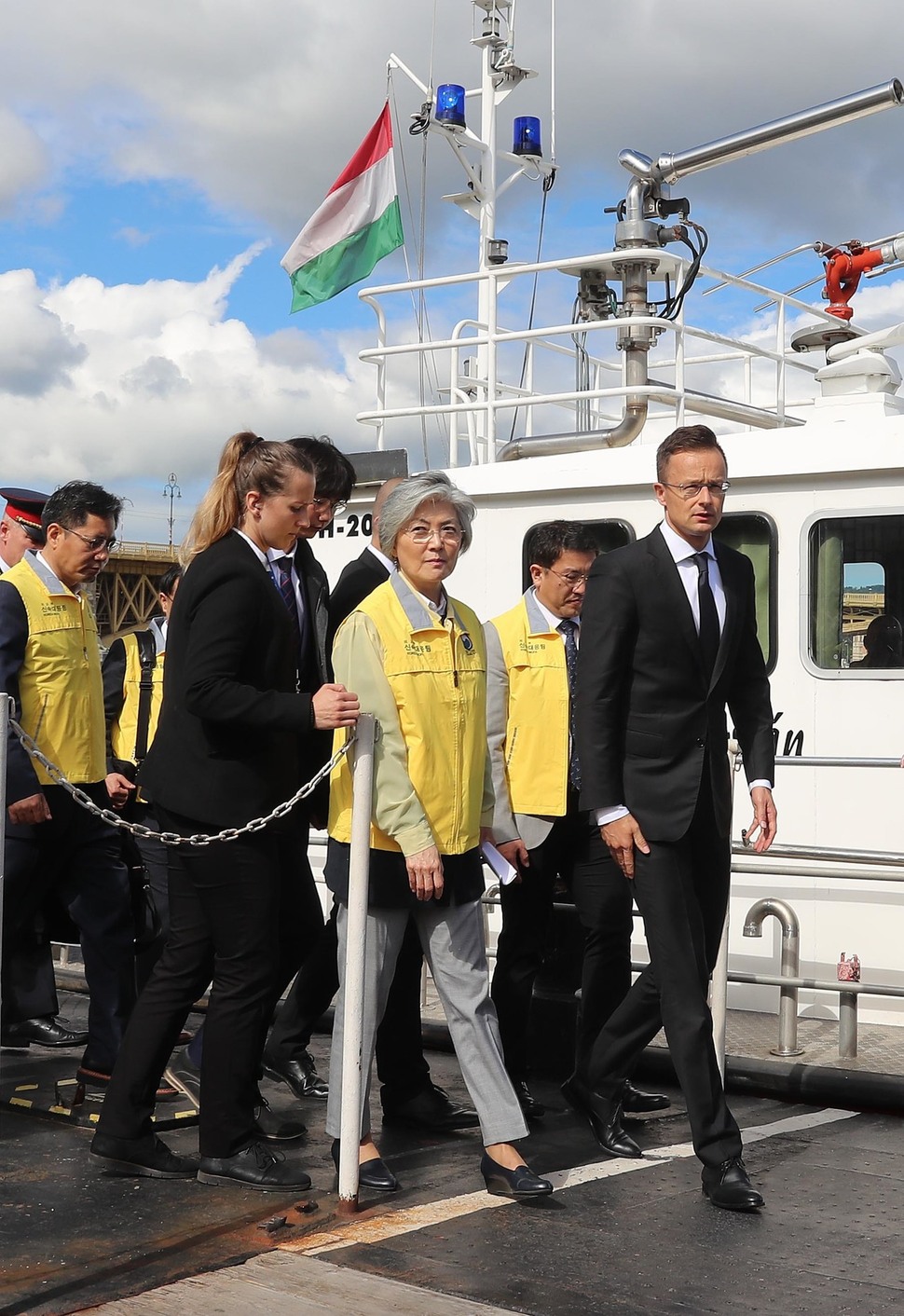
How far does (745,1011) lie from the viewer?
760cm

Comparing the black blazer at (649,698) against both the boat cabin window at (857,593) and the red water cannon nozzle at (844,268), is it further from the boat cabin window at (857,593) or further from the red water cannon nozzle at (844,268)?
the red water cannon nozzle at (844,268)

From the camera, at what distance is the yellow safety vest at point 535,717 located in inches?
219

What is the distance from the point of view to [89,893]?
596 cm

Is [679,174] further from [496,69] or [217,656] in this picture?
[217,656]

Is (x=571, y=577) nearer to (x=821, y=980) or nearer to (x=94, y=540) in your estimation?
(x=94, y=540)

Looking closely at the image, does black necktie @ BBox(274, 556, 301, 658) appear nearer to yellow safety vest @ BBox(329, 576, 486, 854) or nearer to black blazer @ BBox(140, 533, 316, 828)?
black blazer @ BBox(140, 533, 316, 828)

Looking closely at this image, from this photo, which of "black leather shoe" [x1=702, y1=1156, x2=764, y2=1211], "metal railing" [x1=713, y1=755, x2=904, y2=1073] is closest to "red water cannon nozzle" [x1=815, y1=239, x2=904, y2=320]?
"metal railing" [x1=713, y1=755, x2=904, y2=1073]

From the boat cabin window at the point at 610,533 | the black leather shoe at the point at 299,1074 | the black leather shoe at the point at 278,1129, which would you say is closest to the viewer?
the black leather shoe at the point at 278,1129

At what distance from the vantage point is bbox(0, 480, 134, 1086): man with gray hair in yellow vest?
5766mm

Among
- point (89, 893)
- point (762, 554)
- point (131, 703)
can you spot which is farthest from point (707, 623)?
point (131, 703)

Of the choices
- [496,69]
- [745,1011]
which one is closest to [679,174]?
[496,69]

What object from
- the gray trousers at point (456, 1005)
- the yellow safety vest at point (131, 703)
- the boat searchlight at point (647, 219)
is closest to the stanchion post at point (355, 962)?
the gray trousers at point (456, 1005)

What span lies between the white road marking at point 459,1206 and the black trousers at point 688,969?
0.94ft

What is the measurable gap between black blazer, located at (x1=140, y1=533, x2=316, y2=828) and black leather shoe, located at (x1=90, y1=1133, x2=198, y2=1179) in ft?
3.45
